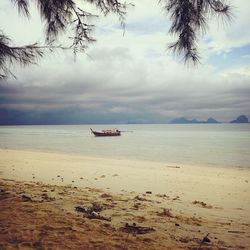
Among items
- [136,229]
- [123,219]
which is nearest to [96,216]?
[123,219]

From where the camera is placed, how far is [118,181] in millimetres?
10312

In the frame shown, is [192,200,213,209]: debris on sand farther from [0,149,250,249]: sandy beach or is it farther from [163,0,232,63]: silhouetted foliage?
[163,0,232,63]: silhouetted foliage

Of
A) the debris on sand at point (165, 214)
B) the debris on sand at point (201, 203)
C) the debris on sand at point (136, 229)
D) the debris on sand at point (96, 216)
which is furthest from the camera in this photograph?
the debris on sand at point (201, 203)

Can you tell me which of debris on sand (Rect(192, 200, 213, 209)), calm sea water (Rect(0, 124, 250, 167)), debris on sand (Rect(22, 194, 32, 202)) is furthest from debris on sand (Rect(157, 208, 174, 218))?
calm sea water (Rect(0, 124, 250, 167))

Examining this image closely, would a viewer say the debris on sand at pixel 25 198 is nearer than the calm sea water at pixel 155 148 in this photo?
Yes

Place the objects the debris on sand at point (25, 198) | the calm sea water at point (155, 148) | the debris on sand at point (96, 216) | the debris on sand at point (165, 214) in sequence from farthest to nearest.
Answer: the calm sea water at point (155, 148) → the debris on sand at point (25, 198) → the debris on sand at point (165, 214) → the debris on sand at point (96, 216)

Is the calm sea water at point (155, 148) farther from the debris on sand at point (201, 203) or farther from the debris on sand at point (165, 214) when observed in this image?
the debris on sand at point (165, 214)

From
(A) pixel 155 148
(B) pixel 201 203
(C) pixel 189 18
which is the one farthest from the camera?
(A) pixel 155 148

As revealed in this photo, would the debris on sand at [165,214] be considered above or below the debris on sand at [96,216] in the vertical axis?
below

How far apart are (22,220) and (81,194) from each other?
271 centimetres

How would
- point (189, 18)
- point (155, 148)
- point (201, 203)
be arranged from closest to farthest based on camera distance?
point (189, 18), point (201, 203), point (155, 148)

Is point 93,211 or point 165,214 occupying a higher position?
point 93,211

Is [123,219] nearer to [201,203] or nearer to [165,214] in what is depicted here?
[165,214]

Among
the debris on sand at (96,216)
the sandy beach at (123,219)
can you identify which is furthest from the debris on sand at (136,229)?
the debris on sand at (96,216)
